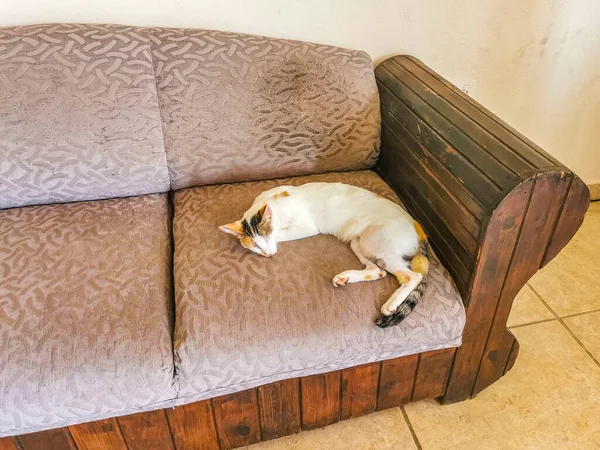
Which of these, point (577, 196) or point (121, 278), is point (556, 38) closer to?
point (577, 196)

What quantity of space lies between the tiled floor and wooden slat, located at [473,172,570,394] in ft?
0.36

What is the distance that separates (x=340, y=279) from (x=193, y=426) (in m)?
0.54

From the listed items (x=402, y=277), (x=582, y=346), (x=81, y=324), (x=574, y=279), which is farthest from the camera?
(x=574, y=279)

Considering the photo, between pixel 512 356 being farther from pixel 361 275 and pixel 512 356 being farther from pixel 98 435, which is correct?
pixel 98 435

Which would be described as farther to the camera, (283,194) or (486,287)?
(283,194)

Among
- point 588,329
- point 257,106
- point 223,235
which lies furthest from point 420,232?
point 588,329

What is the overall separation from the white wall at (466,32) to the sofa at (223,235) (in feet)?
0.39

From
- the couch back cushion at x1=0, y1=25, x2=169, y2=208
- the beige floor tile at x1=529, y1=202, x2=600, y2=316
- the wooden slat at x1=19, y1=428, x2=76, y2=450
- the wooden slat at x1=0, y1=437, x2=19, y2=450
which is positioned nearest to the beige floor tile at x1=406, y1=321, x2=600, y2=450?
the beige floor tile at x1=529, y1=202, x2=600, y2=316

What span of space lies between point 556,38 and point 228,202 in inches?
57.0

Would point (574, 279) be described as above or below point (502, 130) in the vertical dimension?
below

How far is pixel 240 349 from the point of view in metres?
1.08

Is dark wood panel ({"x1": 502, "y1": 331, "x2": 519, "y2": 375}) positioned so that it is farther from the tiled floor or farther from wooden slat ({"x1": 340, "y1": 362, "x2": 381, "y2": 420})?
wooden slat ({"x1": 340, "y1": 362, "x2": 381, "y2": 420})

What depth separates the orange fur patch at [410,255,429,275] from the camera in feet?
3.94

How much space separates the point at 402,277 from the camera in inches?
46.5
